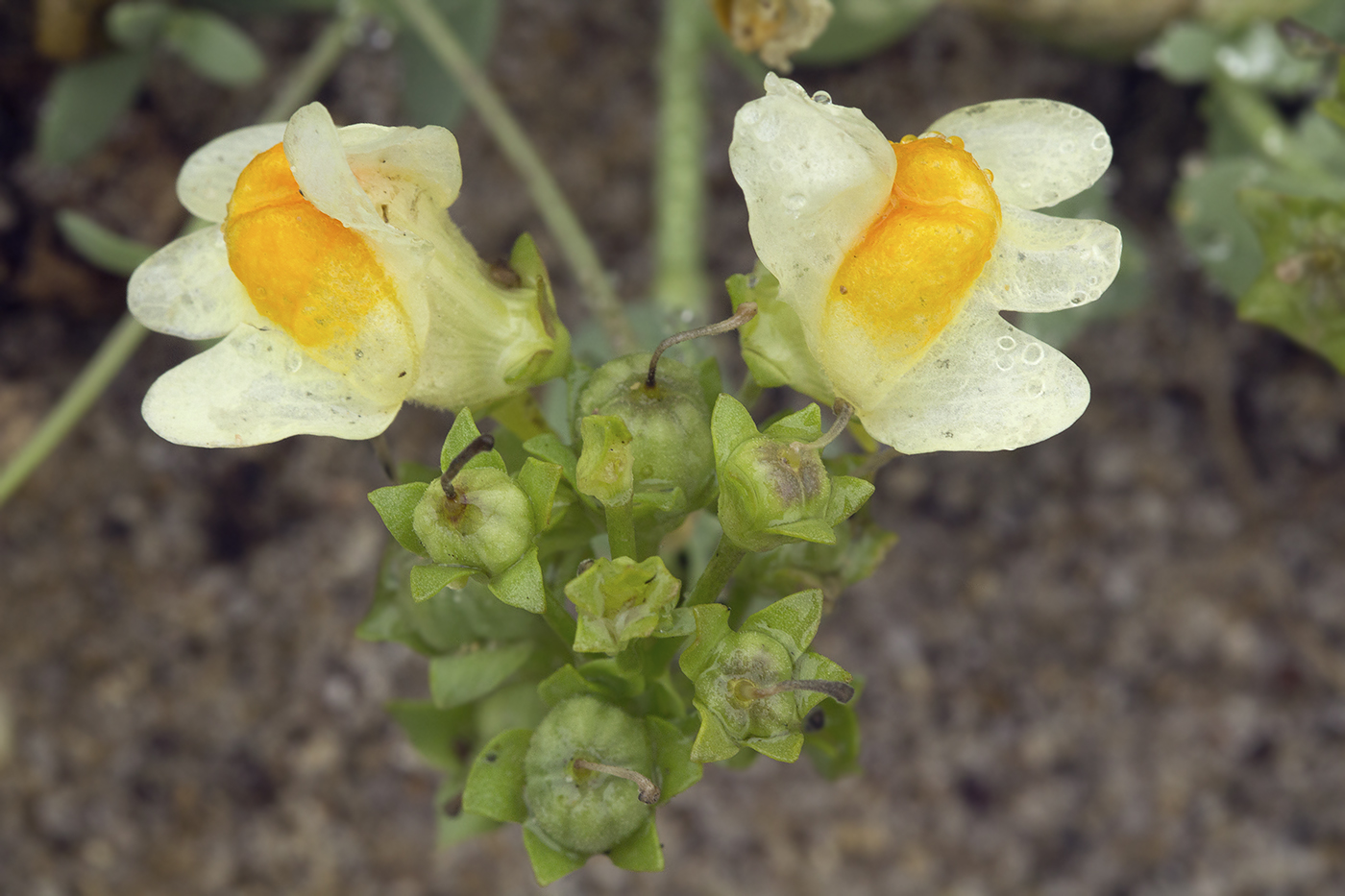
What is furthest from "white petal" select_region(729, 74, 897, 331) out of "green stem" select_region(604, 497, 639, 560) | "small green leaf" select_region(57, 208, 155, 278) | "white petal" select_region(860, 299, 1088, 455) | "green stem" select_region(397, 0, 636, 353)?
"small green leaf" select_region(57, 208, 155, 278)

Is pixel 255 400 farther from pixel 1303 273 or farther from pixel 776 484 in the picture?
pixel 1303 273

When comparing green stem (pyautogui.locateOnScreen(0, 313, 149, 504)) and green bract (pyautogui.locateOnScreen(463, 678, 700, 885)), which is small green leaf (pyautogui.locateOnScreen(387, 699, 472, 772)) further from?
green stem (pyautogui.locateOnScreen(0, 313, 149, 504))

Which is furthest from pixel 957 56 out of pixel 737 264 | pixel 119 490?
pixel 119 490

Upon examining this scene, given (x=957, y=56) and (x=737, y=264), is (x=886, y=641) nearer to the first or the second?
(x=737, y=264)

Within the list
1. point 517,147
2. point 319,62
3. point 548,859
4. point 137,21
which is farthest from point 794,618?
point 137,21

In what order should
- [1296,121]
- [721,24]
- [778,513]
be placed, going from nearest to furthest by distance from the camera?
1. [778,513]
2. [721,24]
3. [1296,121]
